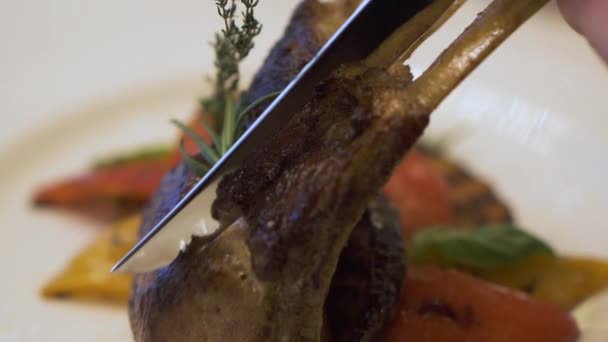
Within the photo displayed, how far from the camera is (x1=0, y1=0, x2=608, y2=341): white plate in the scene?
220 cm

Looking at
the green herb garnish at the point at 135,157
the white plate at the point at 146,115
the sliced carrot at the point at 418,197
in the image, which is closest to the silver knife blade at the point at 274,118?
the white plate at the point at 146,115

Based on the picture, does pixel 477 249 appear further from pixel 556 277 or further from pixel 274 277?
pixel 274 277

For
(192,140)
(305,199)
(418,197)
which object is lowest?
(418,197)

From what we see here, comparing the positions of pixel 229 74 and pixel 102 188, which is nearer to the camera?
pixel 229 74

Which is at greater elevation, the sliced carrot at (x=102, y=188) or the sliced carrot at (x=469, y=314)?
the sliced carrot at (x=102, y=188)

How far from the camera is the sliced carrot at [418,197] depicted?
7.52ft

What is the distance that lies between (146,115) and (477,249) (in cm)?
166

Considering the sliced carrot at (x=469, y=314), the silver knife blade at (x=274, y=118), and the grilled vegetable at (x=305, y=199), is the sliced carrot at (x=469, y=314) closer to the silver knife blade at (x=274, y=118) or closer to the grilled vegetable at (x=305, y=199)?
the grilled vegetable at (x=305, y=199)

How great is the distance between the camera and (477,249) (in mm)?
1882

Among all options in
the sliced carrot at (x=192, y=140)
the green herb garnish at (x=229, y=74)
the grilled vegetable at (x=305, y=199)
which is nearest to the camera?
the grilled vegetable at (x=305, y=199)

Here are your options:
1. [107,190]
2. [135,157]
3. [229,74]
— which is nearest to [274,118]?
[229,74]

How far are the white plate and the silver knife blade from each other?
760 millimetres

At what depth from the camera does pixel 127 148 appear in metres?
2.76

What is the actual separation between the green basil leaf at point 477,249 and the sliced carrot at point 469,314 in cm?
15
